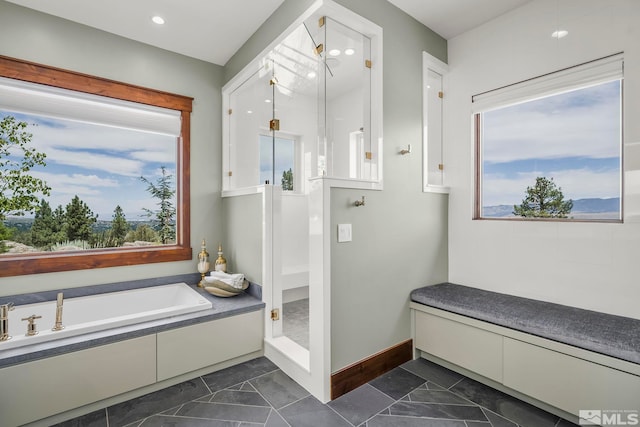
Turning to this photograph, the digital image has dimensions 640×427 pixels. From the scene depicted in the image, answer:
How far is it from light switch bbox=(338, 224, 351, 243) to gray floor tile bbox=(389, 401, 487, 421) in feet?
3.45

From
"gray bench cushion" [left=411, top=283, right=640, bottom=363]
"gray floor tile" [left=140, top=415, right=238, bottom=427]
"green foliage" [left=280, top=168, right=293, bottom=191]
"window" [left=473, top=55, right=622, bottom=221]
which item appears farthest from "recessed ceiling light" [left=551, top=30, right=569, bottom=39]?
"gray floor tile" [left=140, top=415, right=238, bottom=427]

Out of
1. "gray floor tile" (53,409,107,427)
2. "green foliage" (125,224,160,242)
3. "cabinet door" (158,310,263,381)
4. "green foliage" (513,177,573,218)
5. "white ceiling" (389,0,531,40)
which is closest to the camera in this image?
"gray floor tile" (53,409,107,427)

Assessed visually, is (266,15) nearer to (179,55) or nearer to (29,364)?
(179,55)

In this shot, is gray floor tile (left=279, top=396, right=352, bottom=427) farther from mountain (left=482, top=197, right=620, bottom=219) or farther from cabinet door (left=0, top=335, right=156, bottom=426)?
mountain (left=482, top=197, right=620, bottom=219)

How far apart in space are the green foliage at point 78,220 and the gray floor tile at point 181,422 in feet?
6.04

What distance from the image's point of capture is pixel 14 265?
236 cm

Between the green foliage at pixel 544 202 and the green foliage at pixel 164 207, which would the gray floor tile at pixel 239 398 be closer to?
the green foliage at pixel 164 207

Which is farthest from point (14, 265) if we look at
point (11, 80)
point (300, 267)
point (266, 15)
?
point (266, 15)

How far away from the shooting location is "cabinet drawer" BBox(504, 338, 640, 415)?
1503 millimetres

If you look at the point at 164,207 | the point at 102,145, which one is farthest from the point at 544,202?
the point at 102,145

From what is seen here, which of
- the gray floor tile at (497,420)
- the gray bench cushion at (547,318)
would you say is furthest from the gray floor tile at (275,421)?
the gray bench cushion at (547,318)

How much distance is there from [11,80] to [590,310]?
450cm

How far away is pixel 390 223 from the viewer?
229 cm

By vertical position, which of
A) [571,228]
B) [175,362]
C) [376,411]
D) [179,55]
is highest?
[179,55]
